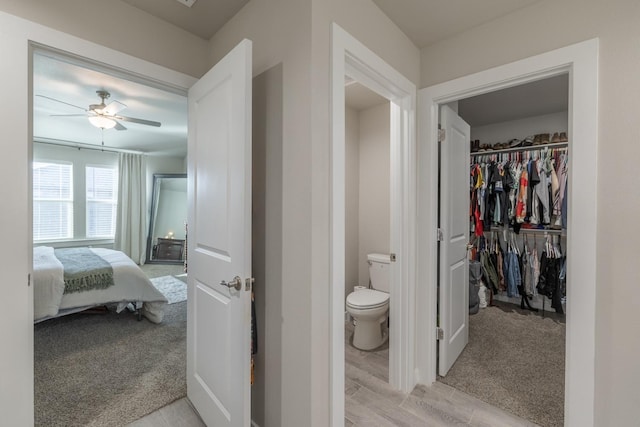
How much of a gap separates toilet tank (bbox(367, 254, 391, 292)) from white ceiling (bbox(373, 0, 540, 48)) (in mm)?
2013

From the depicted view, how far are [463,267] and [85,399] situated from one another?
2.98 meters

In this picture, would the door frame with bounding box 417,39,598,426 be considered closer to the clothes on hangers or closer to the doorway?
the doorway

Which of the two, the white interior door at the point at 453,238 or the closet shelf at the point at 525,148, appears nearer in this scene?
the white interior door at the point at 453,238

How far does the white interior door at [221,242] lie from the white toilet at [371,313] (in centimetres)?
125

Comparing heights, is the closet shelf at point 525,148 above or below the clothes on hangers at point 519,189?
above

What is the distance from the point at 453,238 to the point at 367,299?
90 cm

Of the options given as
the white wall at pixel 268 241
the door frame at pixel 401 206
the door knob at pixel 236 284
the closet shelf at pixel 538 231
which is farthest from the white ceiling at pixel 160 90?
the closet shelf at pixel 538 231

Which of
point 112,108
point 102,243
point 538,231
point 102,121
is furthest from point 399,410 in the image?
point 102,243

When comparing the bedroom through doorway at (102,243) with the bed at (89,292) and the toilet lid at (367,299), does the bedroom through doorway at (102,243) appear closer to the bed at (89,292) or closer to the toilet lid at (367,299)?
the bed at (89,292)

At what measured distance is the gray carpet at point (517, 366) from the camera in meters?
1.90

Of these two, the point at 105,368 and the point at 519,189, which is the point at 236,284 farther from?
the point at 519,189

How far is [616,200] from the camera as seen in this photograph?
139 cm

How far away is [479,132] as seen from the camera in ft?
13.7

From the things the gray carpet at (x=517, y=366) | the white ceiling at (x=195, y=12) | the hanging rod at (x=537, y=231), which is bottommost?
the gray carpet at (x=517, y=366)
